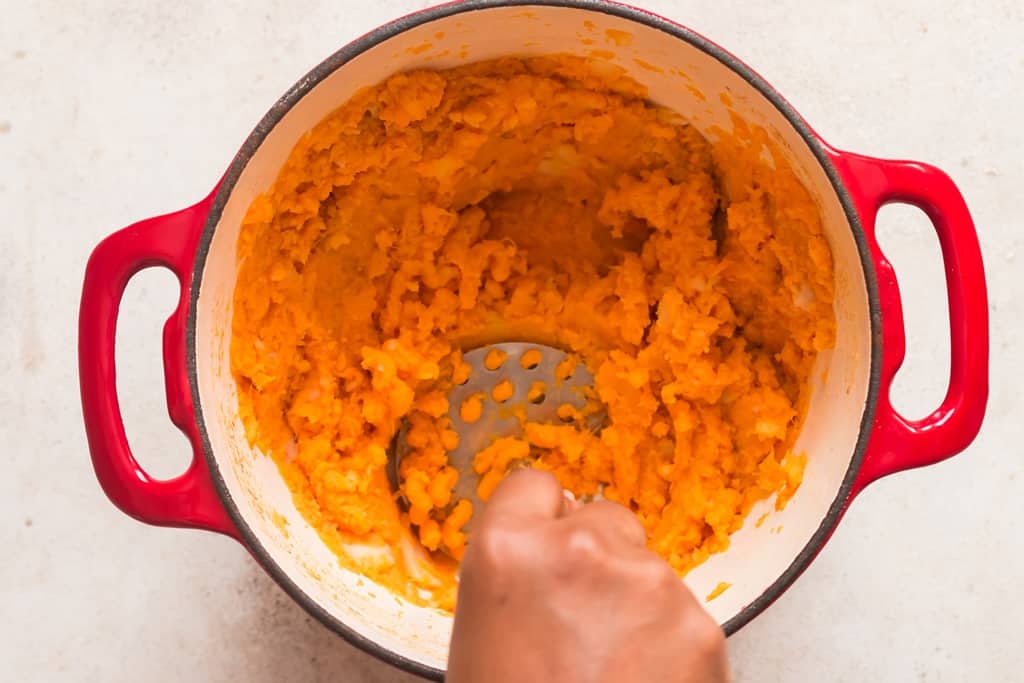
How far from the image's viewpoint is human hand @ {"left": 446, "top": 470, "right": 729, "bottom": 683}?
431 millimetres

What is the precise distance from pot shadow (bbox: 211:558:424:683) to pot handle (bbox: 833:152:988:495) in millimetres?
486

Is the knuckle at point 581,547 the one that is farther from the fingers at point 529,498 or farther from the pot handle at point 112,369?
the pot handle at point 112,369

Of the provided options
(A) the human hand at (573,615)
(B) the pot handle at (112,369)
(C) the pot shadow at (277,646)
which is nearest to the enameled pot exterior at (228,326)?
(B) the pot handle at (112,369)

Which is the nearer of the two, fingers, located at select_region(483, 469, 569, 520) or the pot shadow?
fingers, located at select_region(483, 469, 569, 520)

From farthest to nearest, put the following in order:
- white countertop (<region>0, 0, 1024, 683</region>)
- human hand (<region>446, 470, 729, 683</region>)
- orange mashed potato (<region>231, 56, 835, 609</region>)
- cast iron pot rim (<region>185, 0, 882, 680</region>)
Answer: white countertop (<region>0, 0, 1024, 683</region>)
orange mashed potato (<region>231, 56, 835, 609</region>)
cast iron pot rim (<region>185, 0, 882, 680</region>)
human hand (<region>446, 470, 729, 683</region>)

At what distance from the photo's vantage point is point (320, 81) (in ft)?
2.26

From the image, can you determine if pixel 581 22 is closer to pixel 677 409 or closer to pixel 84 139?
pixel 677 409

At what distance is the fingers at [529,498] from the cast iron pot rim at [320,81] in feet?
0.70

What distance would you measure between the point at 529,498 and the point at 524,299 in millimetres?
439

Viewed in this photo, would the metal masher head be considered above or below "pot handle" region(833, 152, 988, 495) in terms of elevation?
below

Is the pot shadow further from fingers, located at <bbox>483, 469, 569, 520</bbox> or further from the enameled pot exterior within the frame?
fingers, located at <bbox>483, 469, 569, 520</bbox>

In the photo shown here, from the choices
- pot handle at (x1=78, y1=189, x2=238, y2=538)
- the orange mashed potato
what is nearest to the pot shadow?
the orange mashed potato

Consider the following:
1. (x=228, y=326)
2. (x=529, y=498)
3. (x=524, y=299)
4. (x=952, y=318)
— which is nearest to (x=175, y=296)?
(x=228, y=326)

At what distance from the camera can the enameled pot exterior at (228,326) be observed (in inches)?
27.1
